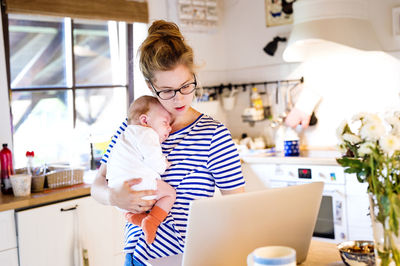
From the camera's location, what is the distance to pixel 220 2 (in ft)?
15.2

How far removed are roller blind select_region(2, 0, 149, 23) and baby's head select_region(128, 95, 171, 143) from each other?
173 cm

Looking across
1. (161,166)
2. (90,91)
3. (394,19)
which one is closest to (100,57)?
(90,91)

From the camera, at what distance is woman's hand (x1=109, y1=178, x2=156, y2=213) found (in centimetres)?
158

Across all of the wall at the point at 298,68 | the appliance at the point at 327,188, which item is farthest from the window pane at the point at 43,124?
the appliance at the point at 327,188

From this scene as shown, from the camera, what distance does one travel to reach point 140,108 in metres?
1.78

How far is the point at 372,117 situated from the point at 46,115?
9.30 ft

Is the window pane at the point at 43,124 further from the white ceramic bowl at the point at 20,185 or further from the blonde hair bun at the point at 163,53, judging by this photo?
the blonde hair bun at the point at 163,53

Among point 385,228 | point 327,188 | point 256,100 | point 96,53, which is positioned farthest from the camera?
point 256,100

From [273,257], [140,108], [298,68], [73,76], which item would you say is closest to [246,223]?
[273,257]

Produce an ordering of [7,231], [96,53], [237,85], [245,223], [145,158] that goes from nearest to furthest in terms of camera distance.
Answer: [245,223], [145,158], [7,231], [96,53], [237,85]

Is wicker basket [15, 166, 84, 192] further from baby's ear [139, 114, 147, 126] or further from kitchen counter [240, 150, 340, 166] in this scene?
baby's ear [139, 114, 147, 126]

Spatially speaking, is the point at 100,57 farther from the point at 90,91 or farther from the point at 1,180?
the point at 1,180

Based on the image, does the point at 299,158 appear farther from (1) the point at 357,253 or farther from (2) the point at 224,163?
(1) the point at 357,253

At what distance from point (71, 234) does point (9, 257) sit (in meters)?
0.40
